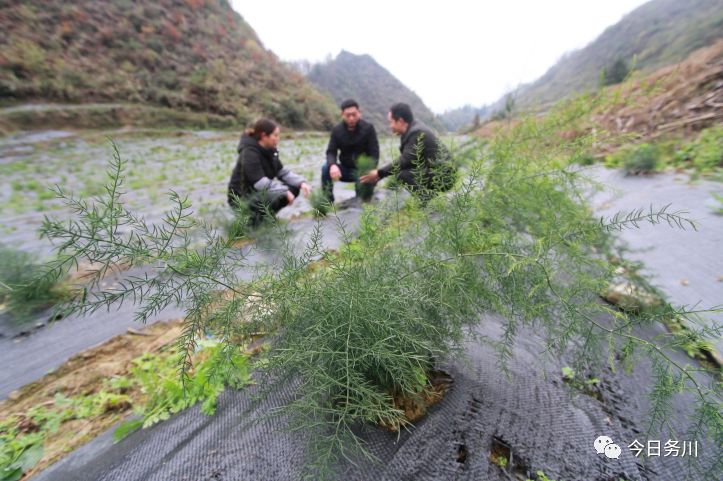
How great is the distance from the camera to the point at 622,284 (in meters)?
2.14

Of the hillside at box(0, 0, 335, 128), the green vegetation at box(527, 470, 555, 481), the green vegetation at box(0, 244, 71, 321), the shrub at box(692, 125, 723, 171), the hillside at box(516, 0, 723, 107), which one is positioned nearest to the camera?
the green vegetation at box(527, 470, 555, 481)

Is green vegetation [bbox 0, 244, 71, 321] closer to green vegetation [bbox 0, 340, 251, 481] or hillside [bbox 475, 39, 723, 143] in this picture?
green vegetation [bbox 0, 340, 251, 481]

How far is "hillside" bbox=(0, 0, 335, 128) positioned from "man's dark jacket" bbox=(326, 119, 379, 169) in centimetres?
1692

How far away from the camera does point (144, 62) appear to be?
2030cm

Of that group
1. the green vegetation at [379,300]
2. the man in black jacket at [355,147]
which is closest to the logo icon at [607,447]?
the green vegetation at [379,300]

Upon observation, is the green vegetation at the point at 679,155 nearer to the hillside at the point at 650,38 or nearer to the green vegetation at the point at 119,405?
the green vegetation at the point at 119,405

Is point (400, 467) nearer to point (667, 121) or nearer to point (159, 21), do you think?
point (667, 121)

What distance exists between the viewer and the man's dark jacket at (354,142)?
418 cm

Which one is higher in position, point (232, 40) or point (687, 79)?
point (232, 40)

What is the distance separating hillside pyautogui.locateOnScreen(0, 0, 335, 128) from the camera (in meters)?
15.0

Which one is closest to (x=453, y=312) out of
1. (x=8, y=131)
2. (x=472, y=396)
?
(x=472, y=396)

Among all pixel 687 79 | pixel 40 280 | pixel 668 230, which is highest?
Answer: pixel 687 79

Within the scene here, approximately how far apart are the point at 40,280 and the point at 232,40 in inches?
1350

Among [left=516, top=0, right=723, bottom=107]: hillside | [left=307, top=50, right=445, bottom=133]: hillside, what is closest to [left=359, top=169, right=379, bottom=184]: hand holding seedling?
[left=516, top=0, right=723, bottom=107]: hillside
